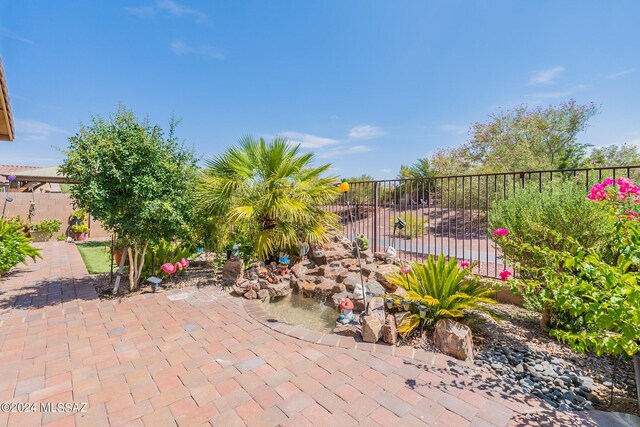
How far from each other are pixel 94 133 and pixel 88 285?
2949 mm

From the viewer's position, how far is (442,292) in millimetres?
3180

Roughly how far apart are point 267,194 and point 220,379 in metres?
3.79

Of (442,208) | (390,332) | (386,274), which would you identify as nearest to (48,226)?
(386,274)

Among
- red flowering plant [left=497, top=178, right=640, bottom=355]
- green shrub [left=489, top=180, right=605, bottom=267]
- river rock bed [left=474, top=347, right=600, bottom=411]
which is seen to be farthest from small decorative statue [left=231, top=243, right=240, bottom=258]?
red flowering plant [left=497, top=178, right=640, bottom=355]

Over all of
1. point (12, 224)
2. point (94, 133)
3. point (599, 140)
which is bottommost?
point (12, 224)

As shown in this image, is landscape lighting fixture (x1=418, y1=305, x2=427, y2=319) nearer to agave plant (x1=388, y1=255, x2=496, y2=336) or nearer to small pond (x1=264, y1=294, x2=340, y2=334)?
agave plant (x1=388, y1=255, x2=496, y2=336)

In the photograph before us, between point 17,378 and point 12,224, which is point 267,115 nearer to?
point 12,224

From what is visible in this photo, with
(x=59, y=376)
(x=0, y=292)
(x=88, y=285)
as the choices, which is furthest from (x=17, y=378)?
(x=0, y=292)

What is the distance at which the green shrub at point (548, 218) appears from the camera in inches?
113

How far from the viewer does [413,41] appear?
7.32m

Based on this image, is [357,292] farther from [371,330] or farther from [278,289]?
[278,289]

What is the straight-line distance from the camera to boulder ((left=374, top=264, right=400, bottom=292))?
4.58 m

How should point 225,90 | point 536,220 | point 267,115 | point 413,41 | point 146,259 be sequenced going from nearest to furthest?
1. point 536,220
2. point 146,259
3. point 413,41
4. point 225,90
5. point 267,115

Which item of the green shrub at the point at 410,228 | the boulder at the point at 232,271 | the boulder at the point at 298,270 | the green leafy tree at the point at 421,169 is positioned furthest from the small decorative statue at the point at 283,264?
the green leafy tree at the point at 421,169
